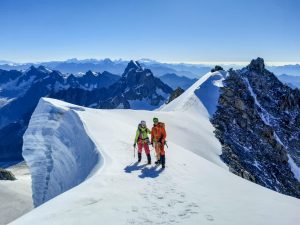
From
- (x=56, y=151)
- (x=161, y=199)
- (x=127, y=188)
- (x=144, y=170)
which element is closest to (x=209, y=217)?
(x=161, y=199)

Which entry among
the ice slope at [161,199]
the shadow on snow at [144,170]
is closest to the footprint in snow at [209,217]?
the ice slope at [161,199]

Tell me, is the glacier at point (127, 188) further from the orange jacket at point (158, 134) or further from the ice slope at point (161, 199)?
→ the orange jacket at point (158, 134)

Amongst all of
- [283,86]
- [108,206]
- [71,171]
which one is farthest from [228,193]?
[283,86]

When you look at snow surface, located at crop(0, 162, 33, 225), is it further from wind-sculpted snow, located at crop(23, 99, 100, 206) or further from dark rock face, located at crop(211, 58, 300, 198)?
dark rock face, located at crop(211, 58, 300, 198)

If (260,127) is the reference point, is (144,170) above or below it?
above

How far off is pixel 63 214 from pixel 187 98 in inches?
2159

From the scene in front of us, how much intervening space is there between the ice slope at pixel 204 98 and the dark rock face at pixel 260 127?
1.23 meters

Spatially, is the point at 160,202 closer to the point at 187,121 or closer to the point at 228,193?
the point at 228,193

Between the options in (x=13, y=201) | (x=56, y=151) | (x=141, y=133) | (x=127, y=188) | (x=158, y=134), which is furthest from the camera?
(x=13, y=201)

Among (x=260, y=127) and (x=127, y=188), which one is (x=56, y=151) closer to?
(x=127, y=188)

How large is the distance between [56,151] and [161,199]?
16.4 meters

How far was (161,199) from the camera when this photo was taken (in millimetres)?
13625

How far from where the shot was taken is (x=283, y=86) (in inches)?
3002

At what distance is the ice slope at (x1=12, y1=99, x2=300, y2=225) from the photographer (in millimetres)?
11641
